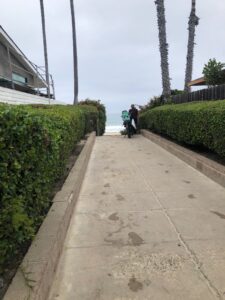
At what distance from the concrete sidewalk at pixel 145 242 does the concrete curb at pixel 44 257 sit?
0.16 m

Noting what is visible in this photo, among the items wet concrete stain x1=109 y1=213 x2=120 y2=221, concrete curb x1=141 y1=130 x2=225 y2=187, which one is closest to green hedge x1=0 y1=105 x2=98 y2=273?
wet concrete stain x1=109 y1=213 x2=120 y2=221

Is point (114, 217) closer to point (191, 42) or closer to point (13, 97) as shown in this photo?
point (13, 97)

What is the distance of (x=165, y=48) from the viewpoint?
2236 centimetres

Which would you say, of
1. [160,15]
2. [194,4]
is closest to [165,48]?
[160,15]

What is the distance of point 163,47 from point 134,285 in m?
20.0

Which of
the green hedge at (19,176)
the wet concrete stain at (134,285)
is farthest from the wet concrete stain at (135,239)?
the green hedge at (19,176)

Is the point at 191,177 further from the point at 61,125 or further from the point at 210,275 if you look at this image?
the point at 210,275

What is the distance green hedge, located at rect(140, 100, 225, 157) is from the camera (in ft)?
25.8

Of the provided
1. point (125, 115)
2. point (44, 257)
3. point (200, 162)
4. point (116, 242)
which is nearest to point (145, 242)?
point (116, 242)

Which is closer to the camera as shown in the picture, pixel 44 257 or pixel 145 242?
pixel 44 257

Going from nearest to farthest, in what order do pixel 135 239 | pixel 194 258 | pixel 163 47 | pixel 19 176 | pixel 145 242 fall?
1. pixel 19 176
2. pixel 194 258
3. pixel 145 242
4. pixel 135 239
5. pixel 163 47

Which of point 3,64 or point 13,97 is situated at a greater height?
point 3,64

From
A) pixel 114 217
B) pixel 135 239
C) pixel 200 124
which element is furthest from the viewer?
pixel 200 124

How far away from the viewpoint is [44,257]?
3654mm
